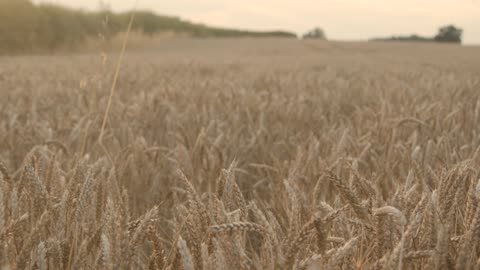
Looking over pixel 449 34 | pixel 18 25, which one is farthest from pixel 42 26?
pixel 449 34

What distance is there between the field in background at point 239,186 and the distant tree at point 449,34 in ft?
104

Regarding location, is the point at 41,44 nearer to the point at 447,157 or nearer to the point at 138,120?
the point at 138,120

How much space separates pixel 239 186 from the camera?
69.2 inches

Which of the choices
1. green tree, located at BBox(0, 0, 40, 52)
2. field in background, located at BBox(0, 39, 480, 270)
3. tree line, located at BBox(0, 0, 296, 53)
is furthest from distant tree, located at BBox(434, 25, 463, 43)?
field in background, located at BBox(0, 39, 480, 270)

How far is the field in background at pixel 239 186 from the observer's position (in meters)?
0.69

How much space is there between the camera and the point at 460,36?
33125 millimetres

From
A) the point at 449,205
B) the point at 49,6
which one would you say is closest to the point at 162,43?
the point at 49,6

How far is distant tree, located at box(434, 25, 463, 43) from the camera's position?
108 feet

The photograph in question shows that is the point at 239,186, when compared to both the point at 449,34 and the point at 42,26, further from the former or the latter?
the point at 449,34

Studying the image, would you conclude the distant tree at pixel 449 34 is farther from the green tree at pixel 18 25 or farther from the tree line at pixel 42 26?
the green tree at pixel 18 25

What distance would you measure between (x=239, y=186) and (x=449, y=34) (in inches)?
1351

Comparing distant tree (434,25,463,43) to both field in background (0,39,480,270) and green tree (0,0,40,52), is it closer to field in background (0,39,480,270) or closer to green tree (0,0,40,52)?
green tree (0,0,40,52)

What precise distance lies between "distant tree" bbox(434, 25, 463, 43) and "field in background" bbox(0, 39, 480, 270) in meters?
31.6

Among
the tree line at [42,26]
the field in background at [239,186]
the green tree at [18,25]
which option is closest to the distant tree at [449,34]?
the tree line at [42,26]
